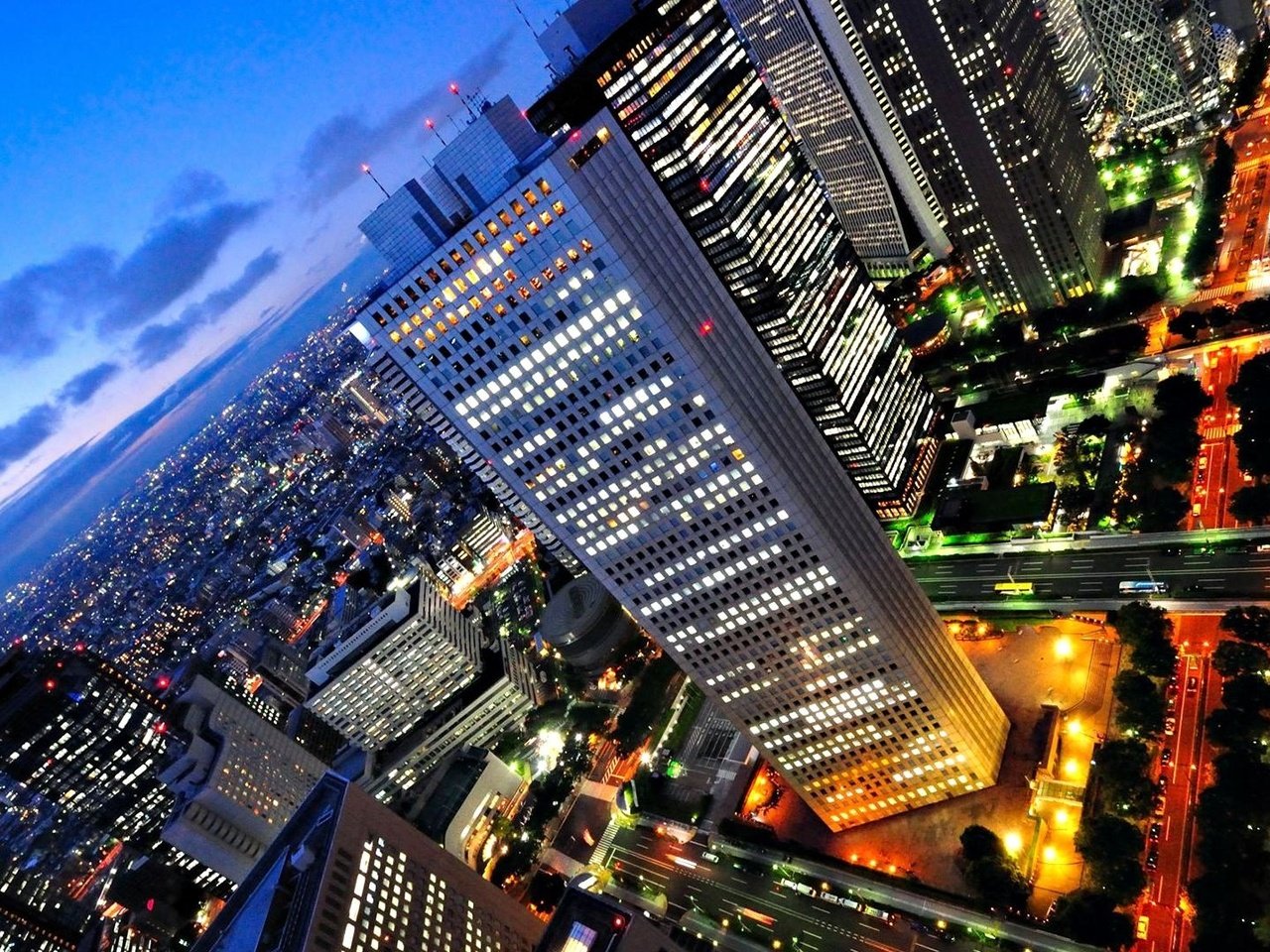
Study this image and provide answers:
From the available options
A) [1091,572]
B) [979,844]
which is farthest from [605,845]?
[1091,572]

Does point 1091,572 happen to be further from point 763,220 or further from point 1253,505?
point 763,220

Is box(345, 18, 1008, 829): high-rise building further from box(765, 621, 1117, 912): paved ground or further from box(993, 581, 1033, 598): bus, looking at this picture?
box(993, 581, 1033, 598): bus

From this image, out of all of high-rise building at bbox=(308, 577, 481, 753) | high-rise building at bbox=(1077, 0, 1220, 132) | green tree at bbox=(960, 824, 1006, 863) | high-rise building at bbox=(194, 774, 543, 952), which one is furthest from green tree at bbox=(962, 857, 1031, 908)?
high-rise building at bbox=(1077, 0, 1220, 132)

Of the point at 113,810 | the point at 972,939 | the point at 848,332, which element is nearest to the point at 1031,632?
the point at 972,939

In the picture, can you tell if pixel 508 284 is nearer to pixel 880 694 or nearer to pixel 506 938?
pixel 880 694

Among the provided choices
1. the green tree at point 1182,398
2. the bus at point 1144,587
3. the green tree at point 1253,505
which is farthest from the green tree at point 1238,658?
the green tree at point 1182,398

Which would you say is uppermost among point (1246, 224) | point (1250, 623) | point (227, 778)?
point (227, 778)
